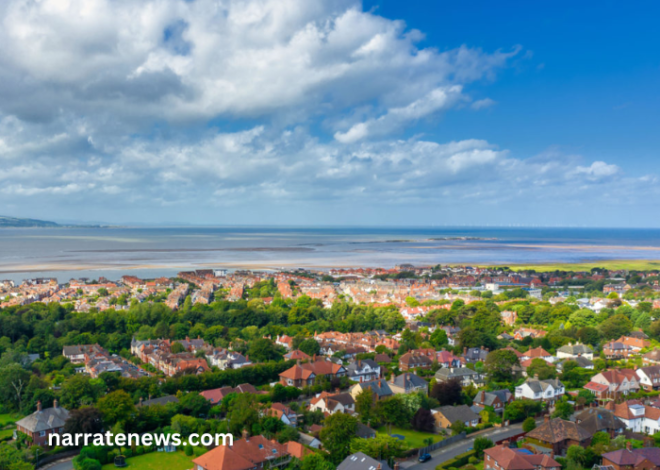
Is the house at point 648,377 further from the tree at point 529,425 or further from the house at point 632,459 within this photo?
the house at point 632,459

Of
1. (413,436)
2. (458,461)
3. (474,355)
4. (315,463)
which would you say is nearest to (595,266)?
(474,355)

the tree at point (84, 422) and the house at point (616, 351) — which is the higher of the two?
the tree at point (84, 422)

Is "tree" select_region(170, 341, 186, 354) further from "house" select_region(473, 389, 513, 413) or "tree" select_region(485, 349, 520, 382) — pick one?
"tree" select_region(485, 349, 520, 382)

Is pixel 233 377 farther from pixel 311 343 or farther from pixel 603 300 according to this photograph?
pixel 603 300

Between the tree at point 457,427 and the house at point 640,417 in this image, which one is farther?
the house at point 640,417


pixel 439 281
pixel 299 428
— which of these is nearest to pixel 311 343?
pixel 299 428

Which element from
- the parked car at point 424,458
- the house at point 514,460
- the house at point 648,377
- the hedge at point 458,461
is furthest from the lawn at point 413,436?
the house at point 648,377
